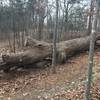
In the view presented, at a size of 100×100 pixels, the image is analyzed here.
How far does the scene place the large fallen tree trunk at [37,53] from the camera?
788 cm

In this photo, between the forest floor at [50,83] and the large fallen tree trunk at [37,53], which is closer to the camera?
the forest floor at [50,83]

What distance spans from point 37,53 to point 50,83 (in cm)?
178

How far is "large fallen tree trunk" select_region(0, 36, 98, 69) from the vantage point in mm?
7875

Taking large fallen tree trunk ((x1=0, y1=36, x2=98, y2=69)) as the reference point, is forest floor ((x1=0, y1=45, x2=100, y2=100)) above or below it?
below

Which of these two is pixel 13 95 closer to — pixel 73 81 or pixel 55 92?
pixel 55 92

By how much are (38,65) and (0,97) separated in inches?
112

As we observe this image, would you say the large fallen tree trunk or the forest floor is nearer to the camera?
the forest floor

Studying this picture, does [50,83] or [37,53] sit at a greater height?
[37,53]

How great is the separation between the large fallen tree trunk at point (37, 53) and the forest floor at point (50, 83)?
462 millimetres

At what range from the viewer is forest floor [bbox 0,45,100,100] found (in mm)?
5801

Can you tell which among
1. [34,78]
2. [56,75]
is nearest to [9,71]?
[34,78]

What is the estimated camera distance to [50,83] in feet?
23.5

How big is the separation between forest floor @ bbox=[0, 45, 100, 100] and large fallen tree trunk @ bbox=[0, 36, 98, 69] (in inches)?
18.2

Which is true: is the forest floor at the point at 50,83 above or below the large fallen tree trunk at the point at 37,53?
below
